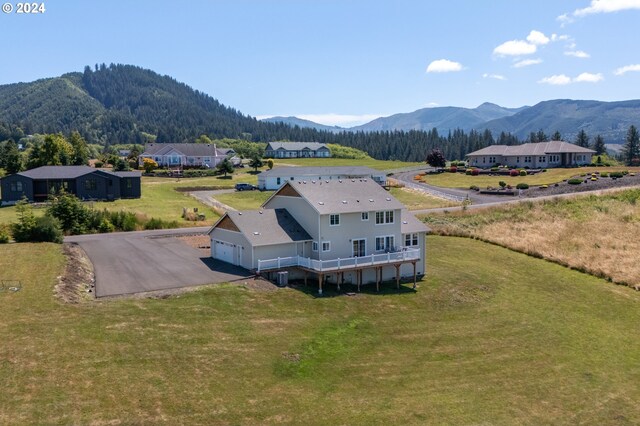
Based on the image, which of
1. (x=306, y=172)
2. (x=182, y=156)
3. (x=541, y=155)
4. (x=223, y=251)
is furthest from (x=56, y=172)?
(x=541, y=155)

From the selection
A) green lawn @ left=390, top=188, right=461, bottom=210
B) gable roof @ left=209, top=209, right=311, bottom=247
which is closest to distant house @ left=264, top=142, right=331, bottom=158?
green lawn @ left=390, top=188, right=461, bottom=210

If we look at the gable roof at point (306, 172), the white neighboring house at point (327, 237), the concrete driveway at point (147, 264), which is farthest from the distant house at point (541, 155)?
the concrete driveway at point (147, 264)

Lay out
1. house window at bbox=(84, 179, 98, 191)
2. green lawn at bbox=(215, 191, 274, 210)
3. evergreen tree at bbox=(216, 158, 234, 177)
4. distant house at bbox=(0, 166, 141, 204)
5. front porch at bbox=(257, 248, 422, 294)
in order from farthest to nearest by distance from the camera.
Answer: evergreen tree at bbox=(216, 158, 234, 177) → green lawn at bbox=(215, 191, 274, 210) → house window at bbox=(84, 179, 98, 191) → distant house at bbox=(0, 166, 141, 204) → front porch at bbox=(257, 248, 422, 294)

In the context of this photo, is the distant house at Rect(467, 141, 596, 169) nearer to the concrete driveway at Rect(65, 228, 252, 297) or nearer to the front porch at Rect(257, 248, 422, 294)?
the front porch at Rect(257, 248, 422, 294)

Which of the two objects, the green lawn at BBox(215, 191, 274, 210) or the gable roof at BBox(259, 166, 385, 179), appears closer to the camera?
the green lawn at BBox(215, 191, 274, 210)

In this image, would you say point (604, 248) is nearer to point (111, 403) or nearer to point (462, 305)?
point (462, 305)

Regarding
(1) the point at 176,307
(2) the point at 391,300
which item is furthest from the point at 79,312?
(2) the point at 391,300
